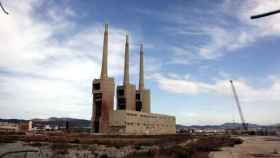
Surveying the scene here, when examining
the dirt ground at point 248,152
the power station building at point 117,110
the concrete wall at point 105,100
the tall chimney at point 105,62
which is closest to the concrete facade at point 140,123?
the power station building at point 117,110

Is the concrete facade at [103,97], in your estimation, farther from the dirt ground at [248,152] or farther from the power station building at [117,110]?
the dirt ground at [248,152]

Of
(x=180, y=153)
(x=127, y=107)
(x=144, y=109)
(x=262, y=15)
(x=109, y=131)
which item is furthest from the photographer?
(x=144, y=109)

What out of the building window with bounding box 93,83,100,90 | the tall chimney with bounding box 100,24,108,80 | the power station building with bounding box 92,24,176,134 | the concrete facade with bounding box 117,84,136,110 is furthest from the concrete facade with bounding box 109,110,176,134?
the tall chimney with bounding box 100,24,108,80

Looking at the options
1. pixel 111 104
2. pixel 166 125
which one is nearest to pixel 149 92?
pixel 166 125

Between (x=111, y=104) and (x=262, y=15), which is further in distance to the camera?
(x=111, y=104)

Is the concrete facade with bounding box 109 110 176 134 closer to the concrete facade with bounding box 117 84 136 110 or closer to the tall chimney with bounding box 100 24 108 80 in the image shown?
the concrete facade with bounding box 117 84 136 110

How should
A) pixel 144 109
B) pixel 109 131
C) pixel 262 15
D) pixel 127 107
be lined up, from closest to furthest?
pixel 262 15 < pixel 109 131 < pixel 127 107 < pixel 144 109

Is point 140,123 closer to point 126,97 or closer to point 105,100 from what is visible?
point 126,97

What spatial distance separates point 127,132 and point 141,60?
49580 millimetres

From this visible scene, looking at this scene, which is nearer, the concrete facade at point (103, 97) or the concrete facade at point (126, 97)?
the concrete facade at point (103, 97)

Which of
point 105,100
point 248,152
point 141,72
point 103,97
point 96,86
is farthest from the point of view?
point 141,72

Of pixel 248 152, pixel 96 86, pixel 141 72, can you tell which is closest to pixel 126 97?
pixel 141 72

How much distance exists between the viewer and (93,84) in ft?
483

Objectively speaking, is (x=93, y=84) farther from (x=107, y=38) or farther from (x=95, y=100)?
(x=107, y=38)
